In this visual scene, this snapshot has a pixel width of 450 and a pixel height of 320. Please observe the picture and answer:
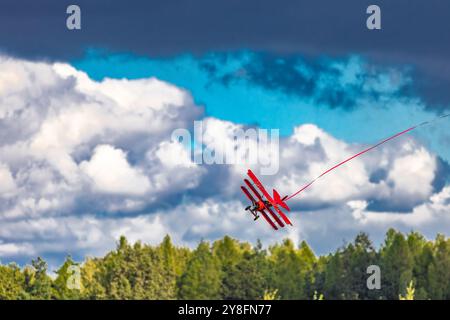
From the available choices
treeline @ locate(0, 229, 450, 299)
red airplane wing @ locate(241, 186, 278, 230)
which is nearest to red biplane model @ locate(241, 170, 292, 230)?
red airplane wing @ locate(241, 186, 278, 230)

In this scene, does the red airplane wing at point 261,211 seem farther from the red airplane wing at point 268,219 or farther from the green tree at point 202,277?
the green tree at point 202,277

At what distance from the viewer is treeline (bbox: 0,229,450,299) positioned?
141 m

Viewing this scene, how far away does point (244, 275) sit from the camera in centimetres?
15188

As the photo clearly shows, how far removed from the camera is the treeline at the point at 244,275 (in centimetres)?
14138

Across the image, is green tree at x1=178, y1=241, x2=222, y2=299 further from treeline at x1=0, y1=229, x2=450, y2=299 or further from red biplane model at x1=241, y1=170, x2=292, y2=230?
red biplane model at x1=241, y1=170, x2=292, y2=230

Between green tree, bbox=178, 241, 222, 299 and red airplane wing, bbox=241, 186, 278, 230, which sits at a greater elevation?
green tree, bbox=178, 241, 222, 299

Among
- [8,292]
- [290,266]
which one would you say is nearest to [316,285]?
[290,266]

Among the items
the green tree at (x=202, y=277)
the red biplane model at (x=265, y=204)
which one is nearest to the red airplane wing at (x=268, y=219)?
the red biplane model at (x=265, y=204)

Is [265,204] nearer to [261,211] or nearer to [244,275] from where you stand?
[261,211]

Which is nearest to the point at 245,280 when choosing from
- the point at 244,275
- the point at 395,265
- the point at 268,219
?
the point at 244,275
